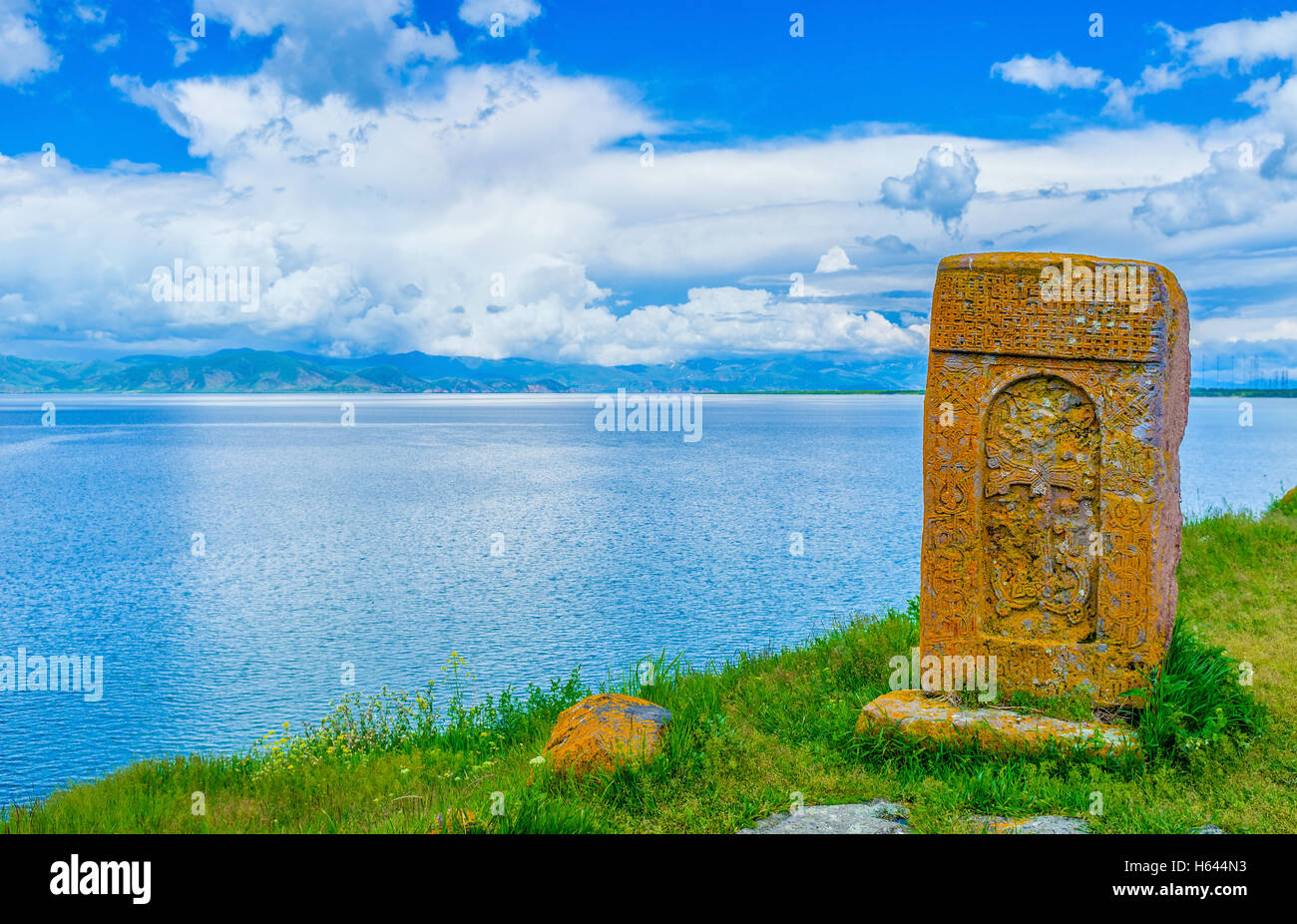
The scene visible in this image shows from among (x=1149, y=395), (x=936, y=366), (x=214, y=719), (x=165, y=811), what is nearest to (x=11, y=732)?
(x=214, y=719)

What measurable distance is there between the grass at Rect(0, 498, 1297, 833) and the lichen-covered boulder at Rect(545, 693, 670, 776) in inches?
6.4

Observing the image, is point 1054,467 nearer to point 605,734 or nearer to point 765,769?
point 765,769

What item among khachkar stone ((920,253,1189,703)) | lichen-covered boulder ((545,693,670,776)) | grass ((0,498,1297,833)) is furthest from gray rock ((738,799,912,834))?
khachkar stone ((920,253,1189,703))

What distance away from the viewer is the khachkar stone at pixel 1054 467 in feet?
27.3

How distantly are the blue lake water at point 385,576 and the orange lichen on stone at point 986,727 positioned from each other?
30.9 feet

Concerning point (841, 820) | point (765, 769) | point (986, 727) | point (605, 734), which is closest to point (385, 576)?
point (605, 734)

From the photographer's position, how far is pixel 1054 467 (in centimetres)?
867

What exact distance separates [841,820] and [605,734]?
7.07 ft

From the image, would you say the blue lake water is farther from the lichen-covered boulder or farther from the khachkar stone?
the khachkar stone

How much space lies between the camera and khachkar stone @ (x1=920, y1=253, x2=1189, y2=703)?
834 cm

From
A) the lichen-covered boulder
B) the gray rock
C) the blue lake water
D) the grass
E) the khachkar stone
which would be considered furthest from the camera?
the blue lake water

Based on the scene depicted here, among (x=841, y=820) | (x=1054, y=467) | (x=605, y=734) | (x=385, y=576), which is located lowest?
(x=385, y=576)
